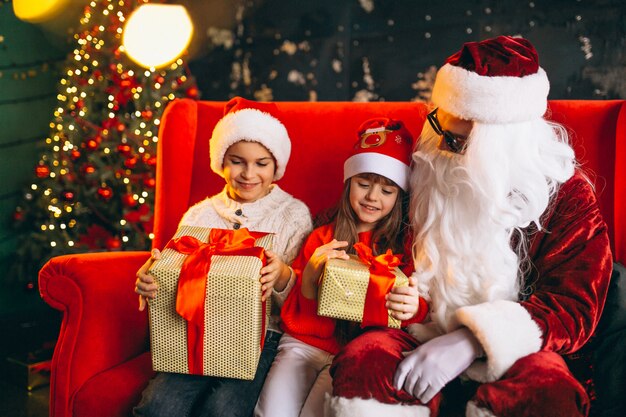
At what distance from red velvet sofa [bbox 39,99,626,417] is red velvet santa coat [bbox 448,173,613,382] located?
1.73 ft

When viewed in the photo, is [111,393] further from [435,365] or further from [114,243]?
[114,243]

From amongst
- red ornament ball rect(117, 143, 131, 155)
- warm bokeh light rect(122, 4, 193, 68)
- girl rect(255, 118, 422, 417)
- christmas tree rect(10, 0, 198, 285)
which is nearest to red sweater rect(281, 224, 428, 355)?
girl rect(255, 118, 422, 417)

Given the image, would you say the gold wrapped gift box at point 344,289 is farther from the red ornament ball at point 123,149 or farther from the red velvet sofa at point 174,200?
the red ornament ball at point 123,149

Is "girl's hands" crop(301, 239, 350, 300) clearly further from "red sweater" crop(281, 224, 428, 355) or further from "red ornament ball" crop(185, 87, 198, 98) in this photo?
"red ornament ball" crop(185, 87, 198, 98)

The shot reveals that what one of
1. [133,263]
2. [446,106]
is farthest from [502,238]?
[133,263]

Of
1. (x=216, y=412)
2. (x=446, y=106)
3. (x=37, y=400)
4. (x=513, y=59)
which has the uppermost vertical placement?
(x=513, y=59)

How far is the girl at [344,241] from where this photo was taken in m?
1.85

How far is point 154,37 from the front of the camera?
4027 mm

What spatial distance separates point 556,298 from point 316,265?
27.3 inches

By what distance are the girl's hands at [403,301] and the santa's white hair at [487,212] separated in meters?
0.13

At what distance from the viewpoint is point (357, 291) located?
1688mm

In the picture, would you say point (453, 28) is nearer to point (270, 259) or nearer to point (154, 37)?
point (154, 37)

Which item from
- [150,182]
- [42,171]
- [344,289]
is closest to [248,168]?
[344,289]

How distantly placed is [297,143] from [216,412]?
123cm
